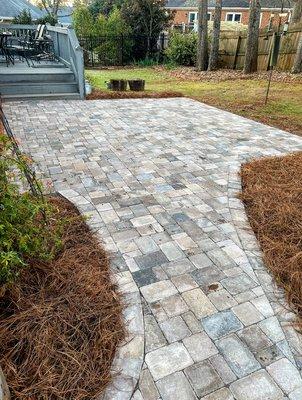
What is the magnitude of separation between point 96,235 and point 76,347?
1.18m

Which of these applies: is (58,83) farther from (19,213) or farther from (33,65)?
(19,213)

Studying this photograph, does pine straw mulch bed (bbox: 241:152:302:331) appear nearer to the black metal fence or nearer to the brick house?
the black metal fence

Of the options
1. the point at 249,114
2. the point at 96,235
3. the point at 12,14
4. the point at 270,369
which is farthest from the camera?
the point at 12,14

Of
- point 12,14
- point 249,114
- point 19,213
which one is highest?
point 12,14

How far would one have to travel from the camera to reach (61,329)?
1894mm

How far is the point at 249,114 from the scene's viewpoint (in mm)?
7324

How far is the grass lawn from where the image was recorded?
7.15 metres

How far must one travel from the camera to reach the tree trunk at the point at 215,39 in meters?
13.0

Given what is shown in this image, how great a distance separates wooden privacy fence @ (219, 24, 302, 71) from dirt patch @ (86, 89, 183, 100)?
18.2 ft

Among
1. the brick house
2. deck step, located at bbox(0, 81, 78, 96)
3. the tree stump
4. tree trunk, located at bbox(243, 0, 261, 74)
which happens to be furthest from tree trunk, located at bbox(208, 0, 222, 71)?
the brick house

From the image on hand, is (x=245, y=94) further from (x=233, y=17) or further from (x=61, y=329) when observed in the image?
(x=233, y=17)

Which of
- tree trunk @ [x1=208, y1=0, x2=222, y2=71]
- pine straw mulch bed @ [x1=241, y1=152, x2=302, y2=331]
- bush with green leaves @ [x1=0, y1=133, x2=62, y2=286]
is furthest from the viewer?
tree trunk @ [x1=208, y1=0, x2=222, y2=71]

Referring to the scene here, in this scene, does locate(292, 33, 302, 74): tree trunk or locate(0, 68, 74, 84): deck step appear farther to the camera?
locate(292, 33, 302, 74): tree trunk

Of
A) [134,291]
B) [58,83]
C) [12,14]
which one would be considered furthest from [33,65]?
[134,291]
